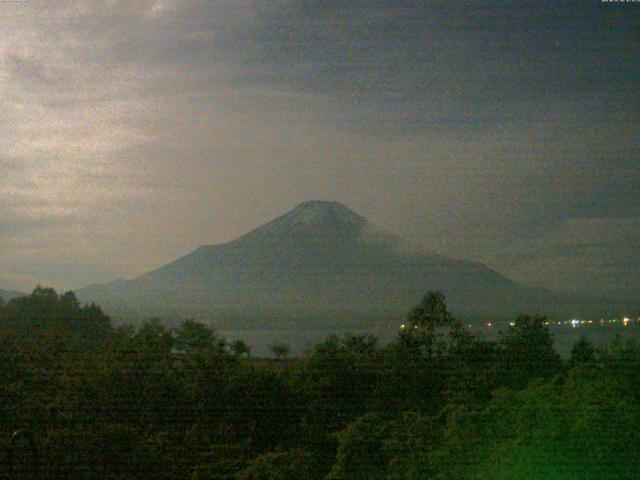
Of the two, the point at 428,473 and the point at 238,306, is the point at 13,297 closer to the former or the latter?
the point at 238,306

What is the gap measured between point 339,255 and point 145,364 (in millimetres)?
12335

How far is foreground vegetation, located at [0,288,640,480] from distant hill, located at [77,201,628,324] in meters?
5.23

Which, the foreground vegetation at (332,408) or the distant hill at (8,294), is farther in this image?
the distant hill at (8,294)

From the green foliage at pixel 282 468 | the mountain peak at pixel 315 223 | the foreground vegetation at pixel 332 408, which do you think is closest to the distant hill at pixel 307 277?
the mountain peak at pixel 315 223

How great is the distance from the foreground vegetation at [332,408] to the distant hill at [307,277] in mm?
5225

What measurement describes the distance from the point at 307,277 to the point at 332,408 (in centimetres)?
1275

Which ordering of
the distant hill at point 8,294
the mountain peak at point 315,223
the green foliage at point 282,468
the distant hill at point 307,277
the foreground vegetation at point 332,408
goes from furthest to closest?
the mountain peak at point 315,223, the distant hill at point 307,277, the distant hill at point 8,294, the green foliage at point 282,468, the foreground vegetation at point 332,408

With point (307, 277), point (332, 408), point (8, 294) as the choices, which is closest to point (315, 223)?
point (307, 277)

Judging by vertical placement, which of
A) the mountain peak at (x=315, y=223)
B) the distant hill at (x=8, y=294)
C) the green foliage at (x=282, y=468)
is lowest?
the green foliage at (x=282, y=468)

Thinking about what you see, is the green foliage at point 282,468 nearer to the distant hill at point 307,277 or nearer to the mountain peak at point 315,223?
the distant hill at point 307,277

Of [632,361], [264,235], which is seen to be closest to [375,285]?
[264,235]

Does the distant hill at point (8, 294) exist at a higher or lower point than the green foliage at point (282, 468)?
higher

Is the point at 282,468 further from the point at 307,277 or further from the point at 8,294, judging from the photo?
the point at 307,277

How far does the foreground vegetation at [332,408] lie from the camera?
9.11 feet
